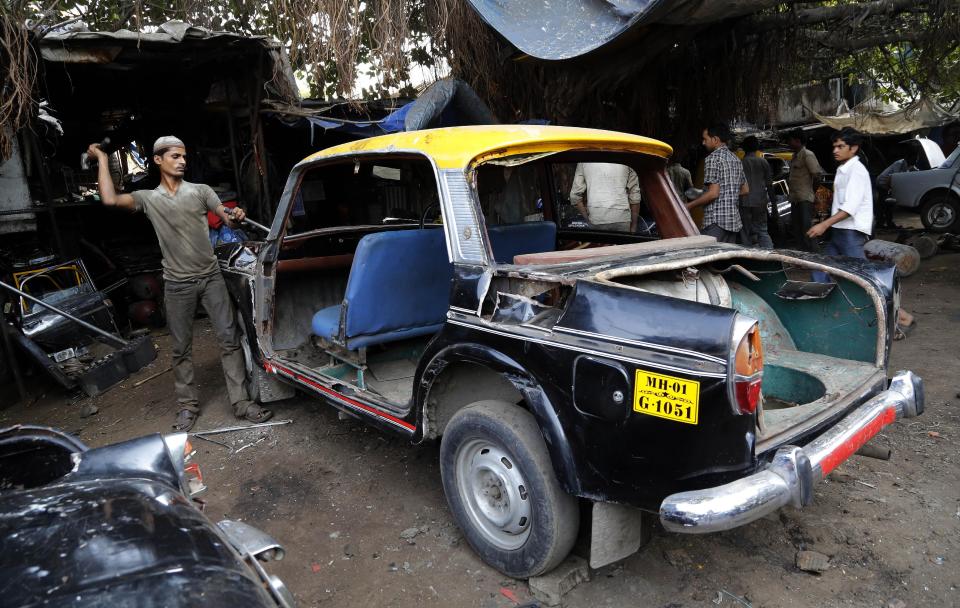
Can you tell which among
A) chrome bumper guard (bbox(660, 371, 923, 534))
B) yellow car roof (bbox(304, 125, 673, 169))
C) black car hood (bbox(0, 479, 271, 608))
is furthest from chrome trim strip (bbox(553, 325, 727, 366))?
black car hood (bbox(0, 479, 271, 608))

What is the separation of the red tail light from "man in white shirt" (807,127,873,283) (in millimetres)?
3736

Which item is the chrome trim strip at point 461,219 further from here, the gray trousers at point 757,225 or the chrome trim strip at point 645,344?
the gray trousers at point 757,225

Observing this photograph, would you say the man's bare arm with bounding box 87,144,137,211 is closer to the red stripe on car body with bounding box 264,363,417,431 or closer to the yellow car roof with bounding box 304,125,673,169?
the red stripe on car body with bounding box 264,363,417,431

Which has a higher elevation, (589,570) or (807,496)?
(807,496)

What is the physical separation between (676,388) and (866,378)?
128 centimetres

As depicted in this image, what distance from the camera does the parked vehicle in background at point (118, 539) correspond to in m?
1.30

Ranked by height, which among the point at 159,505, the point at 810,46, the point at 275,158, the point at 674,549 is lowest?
the point at 674,549

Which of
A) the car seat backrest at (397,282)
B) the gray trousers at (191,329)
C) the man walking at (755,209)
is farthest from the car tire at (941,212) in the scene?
the gray trousers at (191,329)

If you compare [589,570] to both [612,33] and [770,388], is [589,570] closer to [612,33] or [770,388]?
[770,388]

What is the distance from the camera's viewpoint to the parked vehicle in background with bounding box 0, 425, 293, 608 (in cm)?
130

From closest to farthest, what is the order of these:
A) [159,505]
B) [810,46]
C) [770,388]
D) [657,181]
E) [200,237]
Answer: [159,505]
[770,388]
[657,181]
[200,237]
[810,46]

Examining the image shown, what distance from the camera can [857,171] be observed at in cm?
507

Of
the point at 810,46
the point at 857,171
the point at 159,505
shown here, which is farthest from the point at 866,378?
the point at 810,46

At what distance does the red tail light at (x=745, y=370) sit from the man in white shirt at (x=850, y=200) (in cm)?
374
